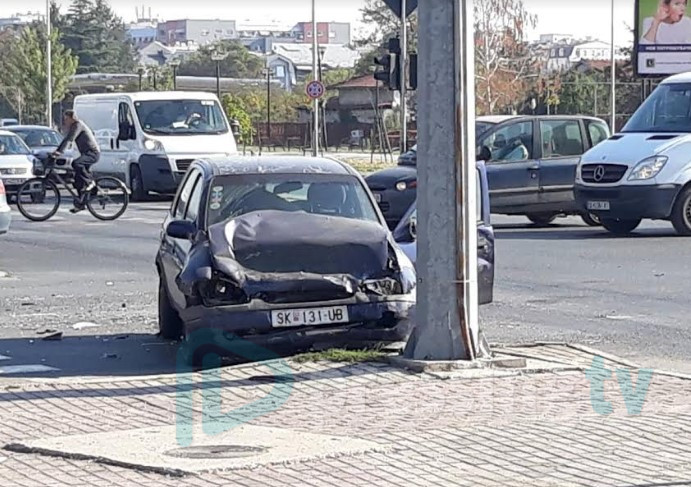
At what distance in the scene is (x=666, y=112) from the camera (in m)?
23.1

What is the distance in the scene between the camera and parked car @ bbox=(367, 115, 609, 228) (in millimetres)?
24359

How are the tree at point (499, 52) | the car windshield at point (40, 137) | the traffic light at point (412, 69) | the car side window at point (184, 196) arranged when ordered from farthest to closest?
1. the tree at point (499, 52)
2. the car windshield at point (40, 137)
3. the traffic light at point (412, 69)
4. the car side window at point (184, 196)

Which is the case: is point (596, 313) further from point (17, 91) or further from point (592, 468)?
point (17, 91)

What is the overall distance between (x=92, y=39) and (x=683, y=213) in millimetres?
92992

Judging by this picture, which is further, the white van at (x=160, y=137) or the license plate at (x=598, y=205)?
the white van at (x=160, y=137)

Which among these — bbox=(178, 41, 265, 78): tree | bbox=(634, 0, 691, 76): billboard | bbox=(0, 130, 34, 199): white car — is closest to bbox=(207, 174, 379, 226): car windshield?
bbox=(0, 130, 34, 199): white car

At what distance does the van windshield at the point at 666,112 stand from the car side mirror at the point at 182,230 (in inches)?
481

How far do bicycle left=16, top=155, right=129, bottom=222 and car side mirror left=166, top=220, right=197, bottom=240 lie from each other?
15.3 meters

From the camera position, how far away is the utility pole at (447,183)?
10.9m

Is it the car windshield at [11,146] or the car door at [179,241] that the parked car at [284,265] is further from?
the car windshield at [11,146]

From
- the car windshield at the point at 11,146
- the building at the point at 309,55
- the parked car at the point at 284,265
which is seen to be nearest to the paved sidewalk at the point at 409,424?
the parked car at the point at 284,265

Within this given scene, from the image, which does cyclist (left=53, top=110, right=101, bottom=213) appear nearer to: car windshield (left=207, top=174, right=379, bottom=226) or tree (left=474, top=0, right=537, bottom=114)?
car windshield (left=207, top=174, right=379, bottom=226)

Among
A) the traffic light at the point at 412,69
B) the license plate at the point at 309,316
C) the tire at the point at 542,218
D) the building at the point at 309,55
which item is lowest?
the tire at the point at 542,218

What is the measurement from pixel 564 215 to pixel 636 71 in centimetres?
1305
